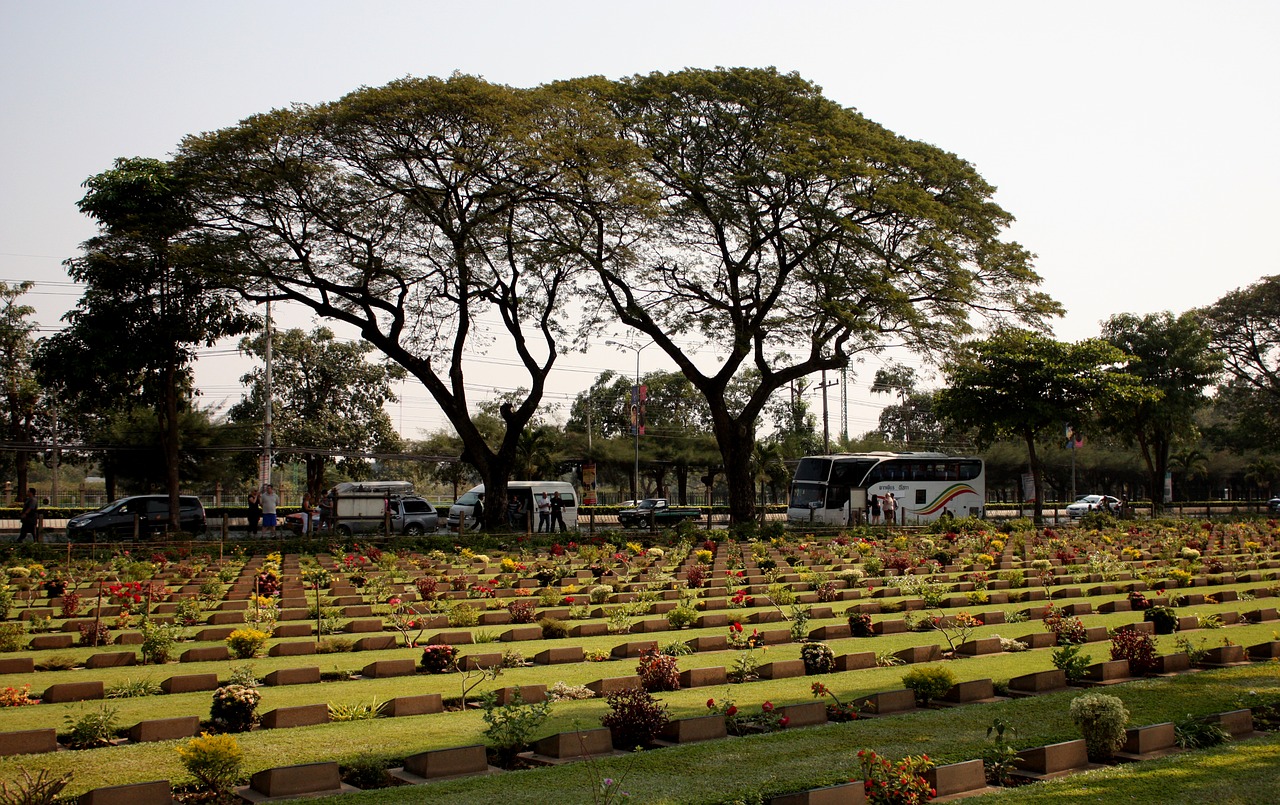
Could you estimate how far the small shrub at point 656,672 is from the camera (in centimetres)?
983

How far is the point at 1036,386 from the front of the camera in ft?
147

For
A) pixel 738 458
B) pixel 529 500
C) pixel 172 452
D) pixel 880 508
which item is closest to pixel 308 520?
pixel 172 452

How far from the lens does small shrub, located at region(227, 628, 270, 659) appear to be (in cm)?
1208

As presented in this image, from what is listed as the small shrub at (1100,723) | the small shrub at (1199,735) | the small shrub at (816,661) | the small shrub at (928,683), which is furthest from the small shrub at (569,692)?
the small shrub at (1199,735)

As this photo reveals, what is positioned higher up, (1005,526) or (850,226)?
(850,226)

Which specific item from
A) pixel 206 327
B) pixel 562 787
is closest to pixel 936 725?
pixel 562 787

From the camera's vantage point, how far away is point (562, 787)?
283 inches

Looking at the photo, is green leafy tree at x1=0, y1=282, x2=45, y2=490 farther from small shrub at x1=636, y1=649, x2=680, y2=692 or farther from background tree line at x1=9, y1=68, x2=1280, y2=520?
small shrub at x1=636, y1=649, x2=680, y2=692

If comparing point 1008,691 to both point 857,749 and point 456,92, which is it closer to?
point 857,749

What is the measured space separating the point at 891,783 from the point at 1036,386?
135ft

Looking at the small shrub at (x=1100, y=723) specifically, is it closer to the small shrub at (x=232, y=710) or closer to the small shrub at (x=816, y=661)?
the small shrub at (x=816, y=661)

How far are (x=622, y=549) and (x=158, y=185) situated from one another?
58.0ft

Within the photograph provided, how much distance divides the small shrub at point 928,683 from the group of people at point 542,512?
29.7m

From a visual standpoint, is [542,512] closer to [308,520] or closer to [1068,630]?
[308,520]
